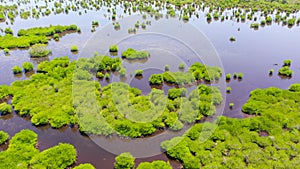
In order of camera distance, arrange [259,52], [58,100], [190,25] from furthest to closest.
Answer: [190,25] → [259,52] → [58,100]

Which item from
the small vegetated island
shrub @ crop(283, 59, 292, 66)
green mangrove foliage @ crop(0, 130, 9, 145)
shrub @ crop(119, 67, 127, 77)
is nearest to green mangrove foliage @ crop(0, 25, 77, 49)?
the small vegetated island

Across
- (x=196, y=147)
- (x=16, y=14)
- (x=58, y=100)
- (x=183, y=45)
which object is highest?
(x=16, y=14)

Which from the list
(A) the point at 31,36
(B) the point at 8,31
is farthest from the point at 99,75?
(B) the point at 8,31

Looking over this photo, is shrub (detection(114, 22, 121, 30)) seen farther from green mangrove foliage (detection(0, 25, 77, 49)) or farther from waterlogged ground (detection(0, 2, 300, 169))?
green mangrove foliage (detection(0, 25, 77, 49))

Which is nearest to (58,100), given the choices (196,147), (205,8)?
(196,147)

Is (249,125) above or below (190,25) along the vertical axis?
below

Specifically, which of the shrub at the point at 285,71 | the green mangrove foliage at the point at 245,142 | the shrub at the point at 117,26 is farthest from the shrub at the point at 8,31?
the shrub at the point at 285,71

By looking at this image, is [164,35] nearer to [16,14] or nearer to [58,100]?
[58,100]
